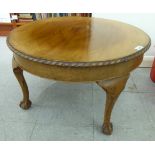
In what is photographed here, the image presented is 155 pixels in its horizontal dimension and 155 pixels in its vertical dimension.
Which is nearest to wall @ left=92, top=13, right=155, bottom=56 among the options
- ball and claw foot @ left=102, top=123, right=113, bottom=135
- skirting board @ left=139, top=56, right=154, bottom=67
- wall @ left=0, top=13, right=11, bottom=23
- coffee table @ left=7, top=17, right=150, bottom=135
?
skirting board @ left=139, top=56, right=154, bottom=67

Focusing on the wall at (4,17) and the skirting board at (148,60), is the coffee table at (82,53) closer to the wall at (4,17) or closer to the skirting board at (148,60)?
the skirting board at (148,60)

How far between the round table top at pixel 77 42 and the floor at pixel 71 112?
58 cm

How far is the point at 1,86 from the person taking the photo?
71.5 inches

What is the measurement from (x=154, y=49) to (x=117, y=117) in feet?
3.22

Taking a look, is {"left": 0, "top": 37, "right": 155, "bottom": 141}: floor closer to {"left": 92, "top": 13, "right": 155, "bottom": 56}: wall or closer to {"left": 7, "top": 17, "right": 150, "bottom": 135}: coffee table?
{"left": 7, "top": 17, "right": 150, "bottom": 135}: coffee table

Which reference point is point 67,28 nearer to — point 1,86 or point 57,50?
point 57,50

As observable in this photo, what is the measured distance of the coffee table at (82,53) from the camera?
0.98m

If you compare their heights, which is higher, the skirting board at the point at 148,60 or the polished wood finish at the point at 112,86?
the polished wood finish at the point at 112,86

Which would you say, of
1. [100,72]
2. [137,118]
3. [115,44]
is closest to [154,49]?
[137,118]

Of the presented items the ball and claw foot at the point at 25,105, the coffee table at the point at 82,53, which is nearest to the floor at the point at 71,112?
the ball and claw foot at the point at 25,105

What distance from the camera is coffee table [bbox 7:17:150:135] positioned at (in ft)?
3.23

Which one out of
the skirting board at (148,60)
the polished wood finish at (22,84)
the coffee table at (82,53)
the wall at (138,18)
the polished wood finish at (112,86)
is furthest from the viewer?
the skirting board at (148,60)

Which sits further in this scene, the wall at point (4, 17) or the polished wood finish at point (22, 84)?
the wall at point (4, 17)
